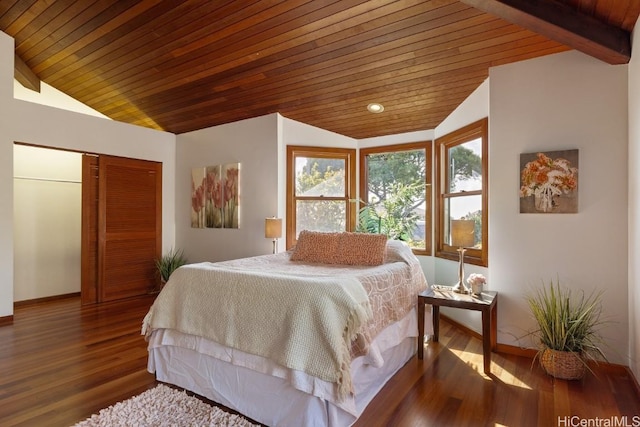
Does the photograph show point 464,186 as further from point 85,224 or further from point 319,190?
point 85,224

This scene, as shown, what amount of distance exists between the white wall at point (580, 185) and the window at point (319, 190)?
73.4 inches

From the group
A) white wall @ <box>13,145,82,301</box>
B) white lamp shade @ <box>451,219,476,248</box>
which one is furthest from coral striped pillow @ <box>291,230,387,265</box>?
white wall @ <box>13,145,82,301</box>

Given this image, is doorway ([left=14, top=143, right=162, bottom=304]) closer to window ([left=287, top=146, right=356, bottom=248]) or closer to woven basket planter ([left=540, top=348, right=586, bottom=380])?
window ([left=287, top=146, right=356, bottom=248])

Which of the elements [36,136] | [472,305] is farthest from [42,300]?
[472,305]

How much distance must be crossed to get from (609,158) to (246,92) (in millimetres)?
3467

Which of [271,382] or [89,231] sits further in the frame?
[89,231]

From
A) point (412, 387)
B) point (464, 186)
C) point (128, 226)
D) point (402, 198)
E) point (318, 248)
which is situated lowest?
point (412, 387)

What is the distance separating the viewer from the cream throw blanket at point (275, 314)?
1.75m

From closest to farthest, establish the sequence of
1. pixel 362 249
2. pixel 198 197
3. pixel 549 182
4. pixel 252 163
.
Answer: pixel 549 182, pixel 362 249, pixel 252 163, pixel 198 197

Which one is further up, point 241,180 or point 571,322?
point 241,180

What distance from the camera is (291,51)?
327cm

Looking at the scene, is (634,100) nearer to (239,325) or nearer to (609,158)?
(609,158)

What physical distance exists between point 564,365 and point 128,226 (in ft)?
16.7

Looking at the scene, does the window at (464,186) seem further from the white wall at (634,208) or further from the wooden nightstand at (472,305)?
the white wall at (634,208)
